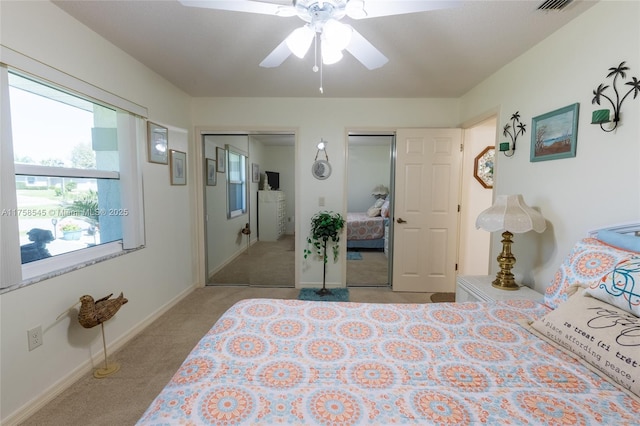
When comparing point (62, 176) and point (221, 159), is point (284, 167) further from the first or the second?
point (62, 176)

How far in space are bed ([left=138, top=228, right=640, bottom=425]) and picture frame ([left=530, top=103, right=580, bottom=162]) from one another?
742 millimetres

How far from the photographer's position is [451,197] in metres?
3.36

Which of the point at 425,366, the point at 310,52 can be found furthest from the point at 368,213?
the point at 425,366

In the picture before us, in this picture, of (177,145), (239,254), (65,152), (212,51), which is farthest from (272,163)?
(65,152)

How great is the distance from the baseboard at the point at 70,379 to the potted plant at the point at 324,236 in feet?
5.91

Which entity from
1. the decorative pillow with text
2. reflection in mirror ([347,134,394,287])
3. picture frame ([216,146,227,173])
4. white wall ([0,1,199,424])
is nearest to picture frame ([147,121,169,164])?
white wall ([0,1,199,424])

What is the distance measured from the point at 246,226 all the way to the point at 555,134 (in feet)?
11.7

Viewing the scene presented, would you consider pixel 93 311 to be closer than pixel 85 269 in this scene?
Yes

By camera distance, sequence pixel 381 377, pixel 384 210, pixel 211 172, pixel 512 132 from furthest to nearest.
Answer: pixel 384 210, pixel 211 172, pixel 512 132, pixel 381 377

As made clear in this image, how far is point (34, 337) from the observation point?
1.61 metres

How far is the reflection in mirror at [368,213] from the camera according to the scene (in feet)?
13.5

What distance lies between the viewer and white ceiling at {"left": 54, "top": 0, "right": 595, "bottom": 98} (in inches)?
68.3

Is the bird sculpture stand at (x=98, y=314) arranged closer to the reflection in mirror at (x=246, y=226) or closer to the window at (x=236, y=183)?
the reflection in mirror at (x=246, y=226)

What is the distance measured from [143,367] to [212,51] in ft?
8.19
